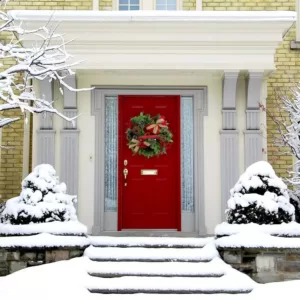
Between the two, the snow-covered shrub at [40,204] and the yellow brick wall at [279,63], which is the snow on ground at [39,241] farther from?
the yellow brick wall at [279,63]

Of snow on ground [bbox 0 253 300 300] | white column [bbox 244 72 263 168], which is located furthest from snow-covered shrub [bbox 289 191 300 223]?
snow on ground [bbox 0 253 300 300]

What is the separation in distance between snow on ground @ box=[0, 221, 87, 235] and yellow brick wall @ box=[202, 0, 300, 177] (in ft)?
14.1

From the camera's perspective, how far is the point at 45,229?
647cm

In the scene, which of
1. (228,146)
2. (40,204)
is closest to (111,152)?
(228,146)

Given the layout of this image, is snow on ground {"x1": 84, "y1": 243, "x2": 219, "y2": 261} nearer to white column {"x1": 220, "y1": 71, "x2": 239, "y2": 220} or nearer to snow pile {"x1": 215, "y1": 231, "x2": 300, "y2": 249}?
snow pile {"x1": 215, "y1": 231, "x2": 300, "y2": 249}

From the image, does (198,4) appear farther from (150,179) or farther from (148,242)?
(148,242)

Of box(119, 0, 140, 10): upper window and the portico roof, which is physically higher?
box(119, 0, 140, 10): upper window

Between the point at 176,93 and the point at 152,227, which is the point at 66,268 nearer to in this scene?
the point at 152,227

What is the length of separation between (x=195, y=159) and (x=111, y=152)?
146 centimetres

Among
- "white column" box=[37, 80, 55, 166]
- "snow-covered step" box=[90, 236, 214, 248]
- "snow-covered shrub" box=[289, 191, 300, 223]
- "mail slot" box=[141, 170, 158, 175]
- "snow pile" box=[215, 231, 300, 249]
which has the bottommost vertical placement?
"snow-covered step" box=[90, 236, 214, 248]

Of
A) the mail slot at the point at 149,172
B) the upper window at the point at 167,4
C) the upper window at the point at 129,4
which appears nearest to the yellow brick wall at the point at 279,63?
the upper window at the point at 167,4

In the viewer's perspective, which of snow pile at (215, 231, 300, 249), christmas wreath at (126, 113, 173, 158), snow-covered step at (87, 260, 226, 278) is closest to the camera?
snow-covered step at (87, 260, 226, 278)

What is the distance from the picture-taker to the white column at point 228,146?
8.30 metres

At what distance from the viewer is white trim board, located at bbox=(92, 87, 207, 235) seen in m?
8.31
